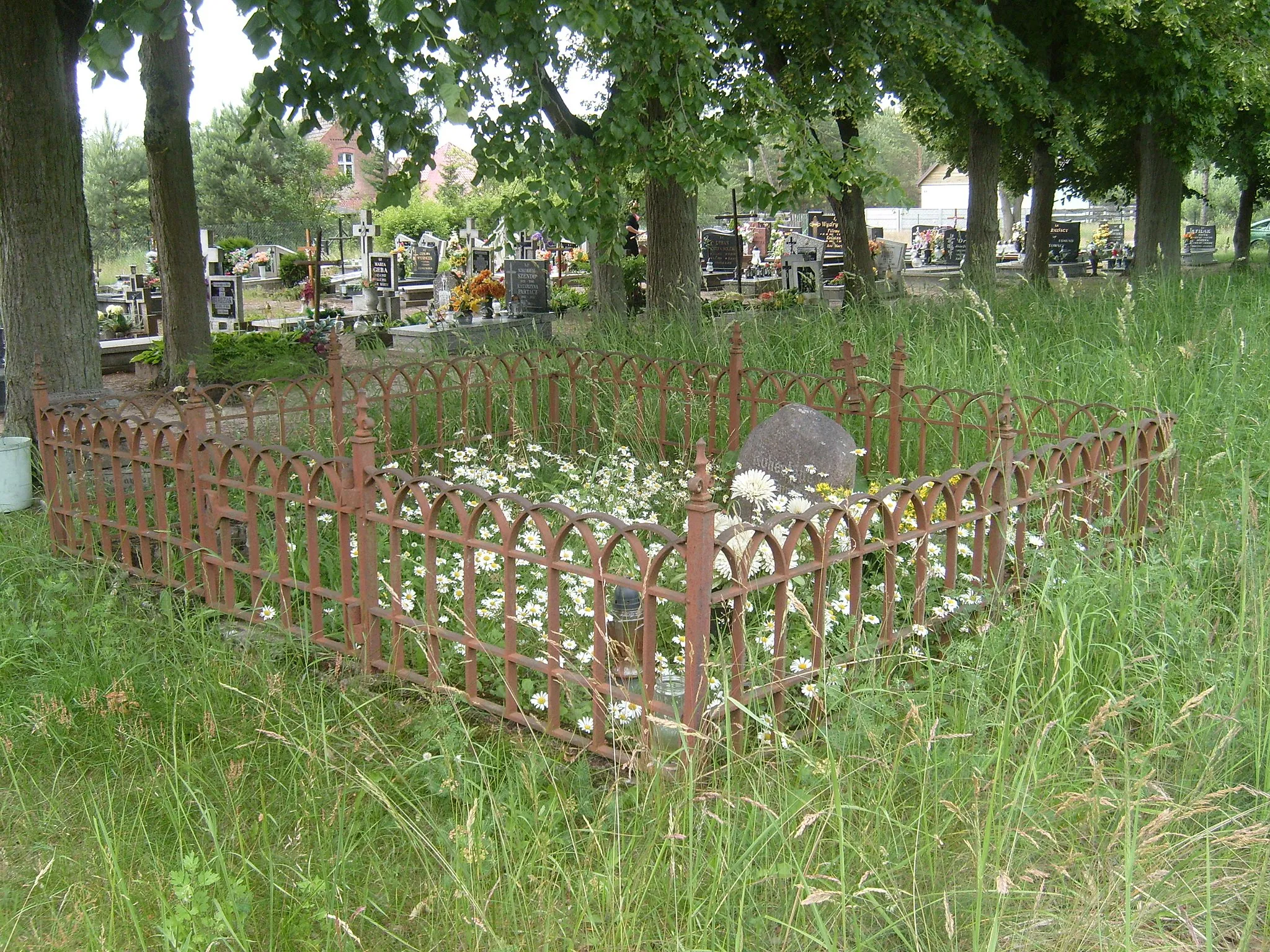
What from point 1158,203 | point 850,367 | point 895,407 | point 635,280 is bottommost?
point 895,407

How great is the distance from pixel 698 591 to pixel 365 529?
57.5 inches

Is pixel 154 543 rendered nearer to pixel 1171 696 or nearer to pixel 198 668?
pixel 198 668

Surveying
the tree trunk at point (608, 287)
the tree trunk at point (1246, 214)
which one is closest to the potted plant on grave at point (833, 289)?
the tree trunk at point (608, 287)

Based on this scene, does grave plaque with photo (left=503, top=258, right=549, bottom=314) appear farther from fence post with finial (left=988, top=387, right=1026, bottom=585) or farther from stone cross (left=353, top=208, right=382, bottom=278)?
fence post with finial (left=988, top=387, right=1026, bottom=585)

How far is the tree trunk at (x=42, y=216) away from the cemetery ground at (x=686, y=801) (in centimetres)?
298

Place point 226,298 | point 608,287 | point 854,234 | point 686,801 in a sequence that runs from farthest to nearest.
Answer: point 226,298
point 608,287
point 854,234
point 686,801

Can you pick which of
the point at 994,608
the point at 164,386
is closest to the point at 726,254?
the point at 164,386

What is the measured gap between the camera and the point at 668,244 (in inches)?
452

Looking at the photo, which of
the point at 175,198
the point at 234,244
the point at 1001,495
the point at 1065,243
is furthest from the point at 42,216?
the point at 1065,243

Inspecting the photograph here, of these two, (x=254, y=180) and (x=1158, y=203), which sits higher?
(x=254, y=180)

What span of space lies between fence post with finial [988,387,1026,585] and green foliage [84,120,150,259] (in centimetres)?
4206

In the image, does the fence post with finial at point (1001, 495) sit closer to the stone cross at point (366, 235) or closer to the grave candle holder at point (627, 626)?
the grave candle holder at point (627, 626)

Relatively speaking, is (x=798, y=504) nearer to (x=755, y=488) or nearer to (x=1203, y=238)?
(x=755, y=488)

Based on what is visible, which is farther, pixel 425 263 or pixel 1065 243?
pixel 1065 243
